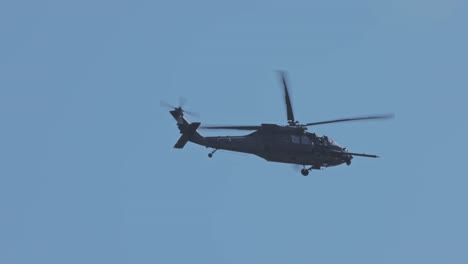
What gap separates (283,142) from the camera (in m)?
72.9

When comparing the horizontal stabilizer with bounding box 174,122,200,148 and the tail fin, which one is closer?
the tail fin

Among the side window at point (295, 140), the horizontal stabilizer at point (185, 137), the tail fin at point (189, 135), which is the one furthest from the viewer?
the side window at point (295, 140)

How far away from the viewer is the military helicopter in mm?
72250

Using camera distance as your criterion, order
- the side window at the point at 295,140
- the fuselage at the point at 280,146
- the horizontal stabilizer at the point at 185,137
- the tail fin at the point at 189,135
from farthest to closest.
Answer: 1. the side window at the point at 295,140
2. the fuselage at the point at 280,146
3. the horizontal stabilizer at the point at 185,137
4. the tail fin at the point at 189,135

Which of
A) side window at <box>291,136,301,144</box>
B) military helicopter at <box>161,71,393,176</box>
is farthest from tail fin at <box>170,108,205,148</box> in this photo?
side window at <box>291,136,301,144</box>

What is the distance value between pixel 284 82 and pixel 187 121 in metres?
7.26

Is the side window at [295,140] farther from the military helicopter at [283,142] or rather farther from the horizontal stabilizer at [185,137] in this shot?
the horizontal stabilizer at [185,137]

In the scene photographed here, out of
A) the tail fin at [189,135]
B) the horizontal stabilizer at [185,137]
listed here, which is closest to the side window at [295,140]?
the tail fin at [189,135]

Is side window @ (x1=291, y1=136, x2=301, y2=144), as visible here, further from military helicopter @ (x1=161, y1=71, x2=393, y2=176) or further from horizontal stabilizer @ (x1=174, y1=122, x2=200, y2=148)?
horizontal stabilizer @ (x1=174, y1=122, x2=200, y2=148)

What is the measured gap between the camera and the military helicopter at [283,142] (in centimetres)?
7225

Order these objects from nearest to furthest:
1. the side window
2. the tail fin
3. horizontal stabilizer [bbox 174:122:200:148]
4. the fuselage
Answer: the tail fin
horizontal stabilizer [bbox 174:122:200:148]
the fuselage
the side window

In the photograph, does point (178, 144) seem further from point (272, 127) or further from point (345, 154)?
point (345, 154)

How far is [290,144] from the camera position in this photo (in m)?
73.0

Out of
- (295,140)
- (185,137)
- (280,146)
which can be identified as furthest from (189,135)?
(295,140)
